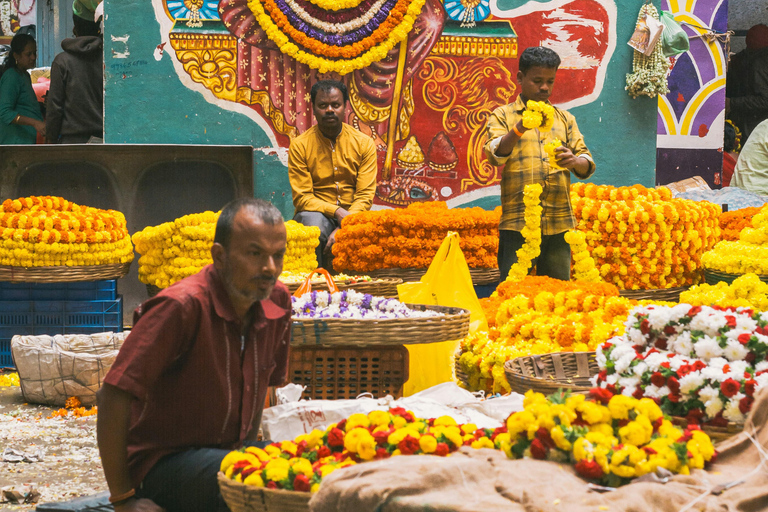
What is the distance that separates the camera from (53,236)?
20.7 feet

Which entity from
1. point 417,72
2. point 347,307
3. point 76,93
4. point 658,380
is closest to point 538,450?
point 658,380

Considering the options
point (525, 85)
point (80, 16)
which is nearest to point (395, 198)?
point (525, 85)

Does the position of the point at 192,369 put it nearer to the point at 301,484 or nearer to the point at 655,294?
the point at 301,484

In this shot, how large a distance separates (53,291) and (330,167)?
2.52 m

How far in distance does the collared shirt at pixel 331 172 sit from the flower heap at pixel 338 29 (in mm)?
1405

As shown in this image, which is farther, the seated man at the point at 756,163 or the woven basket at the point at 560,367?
the seated man at the point at 756,163

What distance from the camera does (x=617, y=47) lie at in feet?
29.6

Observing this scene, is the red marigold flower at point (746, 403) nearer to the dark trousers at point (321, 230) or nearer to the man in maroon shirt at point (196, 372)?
the man in maroon shirt at point (196, 372)

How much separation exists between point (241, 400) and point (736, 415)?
1.57m

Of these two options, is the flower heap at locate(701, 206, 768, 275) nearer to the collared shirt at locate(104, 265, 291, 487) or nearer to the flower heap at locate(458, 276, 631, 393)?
the flower heap at locate(458, 276, 631, 393)

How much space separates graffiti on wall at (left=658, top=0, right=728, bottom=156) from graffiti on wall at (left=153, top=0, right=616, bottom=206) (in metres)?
3.18

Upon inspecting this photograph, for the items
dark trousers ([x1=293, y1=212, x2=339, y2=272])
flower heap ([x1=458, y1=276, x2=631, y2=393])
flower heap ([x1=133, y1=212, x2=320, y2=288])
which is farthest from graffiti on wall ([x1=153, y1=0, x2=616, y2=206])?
flower heap ([x1=458, y1=276, x2=631, y2=393])

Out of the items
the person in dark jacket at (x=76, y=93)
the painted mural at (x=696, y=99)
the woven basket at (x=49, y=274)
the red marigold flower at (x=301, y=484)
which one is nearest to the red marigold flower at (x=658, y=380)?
the red marigold flower at (x=301, y=484)

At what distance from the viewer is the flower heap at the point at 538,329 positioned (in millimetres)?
4195
